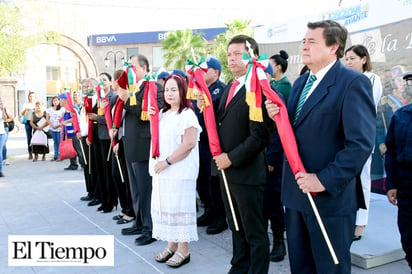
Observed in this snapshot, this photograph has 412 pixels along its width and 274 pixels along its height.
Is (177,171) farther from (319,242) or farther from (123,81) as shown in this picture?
(319,242)

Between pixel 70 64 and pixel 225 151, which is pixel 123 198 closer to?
pixel 225 151

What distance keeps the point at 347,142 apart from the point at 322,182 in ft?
0.87

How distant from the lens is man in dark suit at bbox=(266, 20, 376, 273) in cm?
220

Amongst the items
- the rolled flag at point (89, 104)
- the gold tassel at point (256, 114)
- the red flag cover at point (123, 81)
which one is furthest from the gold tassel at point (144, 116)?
the rolled flag at point (89, 104)

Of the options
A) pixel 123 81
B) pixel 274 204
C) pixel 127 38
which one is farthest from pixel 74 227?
pixel 127 38

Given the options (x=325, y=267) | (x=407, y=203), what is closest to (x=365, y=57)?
(x=407, y=203)

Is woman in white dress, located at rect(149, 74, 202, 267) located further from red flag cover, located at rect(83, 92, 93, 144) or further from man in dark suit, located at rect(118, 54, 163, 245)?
red flag cover, located at rect(83, 92, 93, 144)

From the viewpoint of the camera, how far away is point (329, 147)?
2.30 metres

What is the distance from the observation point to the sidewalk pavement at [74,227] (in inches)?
150

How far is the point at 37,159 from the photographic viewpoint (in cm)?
1207

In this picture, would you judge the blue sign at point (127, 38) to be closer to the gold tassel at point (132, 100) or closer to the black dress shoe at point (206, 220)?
the black dress shoe at point (206, 220)

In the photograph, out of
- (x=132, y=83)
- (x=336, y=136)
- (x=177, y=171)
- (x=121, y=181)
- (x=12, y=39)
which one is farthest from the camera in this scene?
(x=12, y=39)

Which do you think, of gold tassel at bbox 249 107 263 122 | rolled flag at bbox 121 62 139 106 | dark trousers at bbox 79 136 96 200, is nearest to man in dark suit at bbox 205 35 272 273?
gold tassel at bbox 249 107 263 122

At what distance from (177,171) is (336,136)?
183 centimetres
